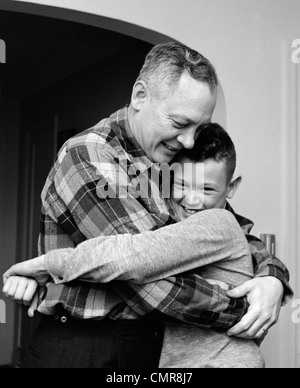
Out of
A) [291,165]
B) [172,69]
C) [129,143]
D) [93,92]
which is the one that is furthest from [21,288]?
[93,92]

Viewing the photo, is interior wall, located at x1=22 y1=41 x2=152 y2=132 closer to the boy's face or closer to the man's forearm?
the boy's face

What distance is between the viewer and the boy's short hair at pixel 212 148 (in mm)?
1361

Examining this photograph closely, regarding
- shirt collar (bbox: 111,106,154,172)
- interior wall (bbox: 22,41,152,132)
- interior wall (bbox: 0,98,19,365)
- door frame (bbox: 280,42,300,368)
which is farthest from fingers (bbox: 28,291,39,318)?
interior wall (bbox: 0,98,19,365)

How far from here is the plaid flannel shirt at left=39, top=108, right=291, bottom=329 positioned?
3.64ft

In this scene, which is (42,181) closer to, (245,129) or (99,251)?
(245,129)

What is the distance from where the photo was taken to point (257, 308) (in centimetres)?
117

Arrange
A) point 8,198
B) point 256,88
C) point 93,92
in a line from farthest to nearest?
point 8,198 < point 93,92 < point 256,88

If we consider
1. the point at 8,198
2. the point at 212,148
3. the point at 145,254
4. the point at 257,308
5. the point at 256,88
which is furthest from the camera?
the point at 8,198

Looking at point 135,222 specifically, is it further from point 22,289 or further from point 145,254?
point 22,289

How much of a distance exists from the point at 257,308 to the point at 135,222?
0.30 metres

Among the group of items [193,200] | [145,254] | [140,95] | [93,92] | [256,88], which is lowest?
[145,254]

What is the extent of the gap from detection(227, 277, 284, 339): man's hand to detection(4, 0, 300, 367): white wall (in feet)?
3.69

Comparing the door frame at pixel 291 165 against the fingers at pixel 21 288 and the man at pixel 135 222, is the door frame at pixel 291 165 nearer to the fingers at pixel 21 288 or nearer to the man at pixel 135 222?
the man at pixel 135 222

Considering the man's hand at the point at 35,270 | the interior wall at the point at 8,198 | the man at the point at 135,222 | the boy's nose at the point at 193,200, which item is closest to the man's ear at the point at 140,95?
the man at the point at 135,222
